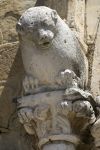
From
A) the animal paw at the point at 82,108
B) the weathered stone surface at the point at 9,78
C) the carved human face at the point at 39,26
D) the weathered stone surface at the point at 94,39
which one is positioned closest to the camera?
the animal paw at the point at 82,108

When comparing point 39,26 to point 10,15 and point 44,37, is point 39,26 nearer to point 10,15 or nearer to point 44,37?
point 44,37

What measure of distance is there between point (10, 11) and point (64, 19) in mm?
646

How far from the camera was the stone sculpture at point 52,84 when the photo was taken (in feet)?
21.7

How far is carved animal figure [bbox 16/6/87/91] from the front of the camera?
6.67 metres

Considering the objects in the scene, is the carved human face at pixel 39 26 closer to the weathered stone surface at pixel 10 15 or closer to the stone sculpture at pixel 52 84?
the stone sculpture at pixel 52 84

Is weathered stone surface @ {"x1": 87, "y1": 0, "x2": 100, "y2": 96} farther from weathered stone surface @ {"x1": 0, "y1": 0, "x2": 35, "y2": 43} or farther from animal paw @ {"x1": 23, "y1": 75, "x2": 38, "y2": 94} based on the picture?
animal paw @ {"x1": 23, "y1": 75, "x2": 38, "y2": 94}

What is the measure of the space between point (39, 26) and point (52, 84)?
Answer: 1.37 ft

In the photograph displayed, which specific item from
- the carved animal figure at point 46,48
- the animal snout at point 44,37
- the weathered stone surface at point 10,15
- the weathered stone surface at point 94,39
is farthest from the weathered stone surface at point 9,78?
the animal snout at point 44,37

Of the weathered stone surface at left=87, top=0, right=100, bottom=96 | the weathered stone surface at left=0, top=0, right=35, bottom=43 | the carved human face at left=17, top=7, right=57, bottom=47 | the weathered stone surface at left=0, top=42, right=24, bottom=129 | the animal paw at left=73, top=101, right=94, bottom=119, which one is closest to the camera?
the animal paw at left=73, top=101, right=94, bottom=119

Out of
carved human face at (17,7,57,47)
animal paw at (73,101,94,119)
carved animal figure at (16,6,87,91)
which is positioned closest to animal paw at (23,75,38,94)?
carved animal figure at (16,6,87,91)

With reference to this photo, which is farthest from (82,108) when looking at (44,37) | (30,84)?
(44,37)

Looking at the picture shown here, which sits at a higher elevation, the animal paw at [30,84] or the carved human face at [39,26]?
the carved human face at [39,26]

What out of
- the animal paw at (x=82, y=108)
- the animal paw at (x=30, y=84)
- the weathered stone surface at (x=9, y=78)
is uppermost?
the animal paw at (x=30, y=84)

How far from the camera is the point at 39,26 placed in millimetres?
6676
